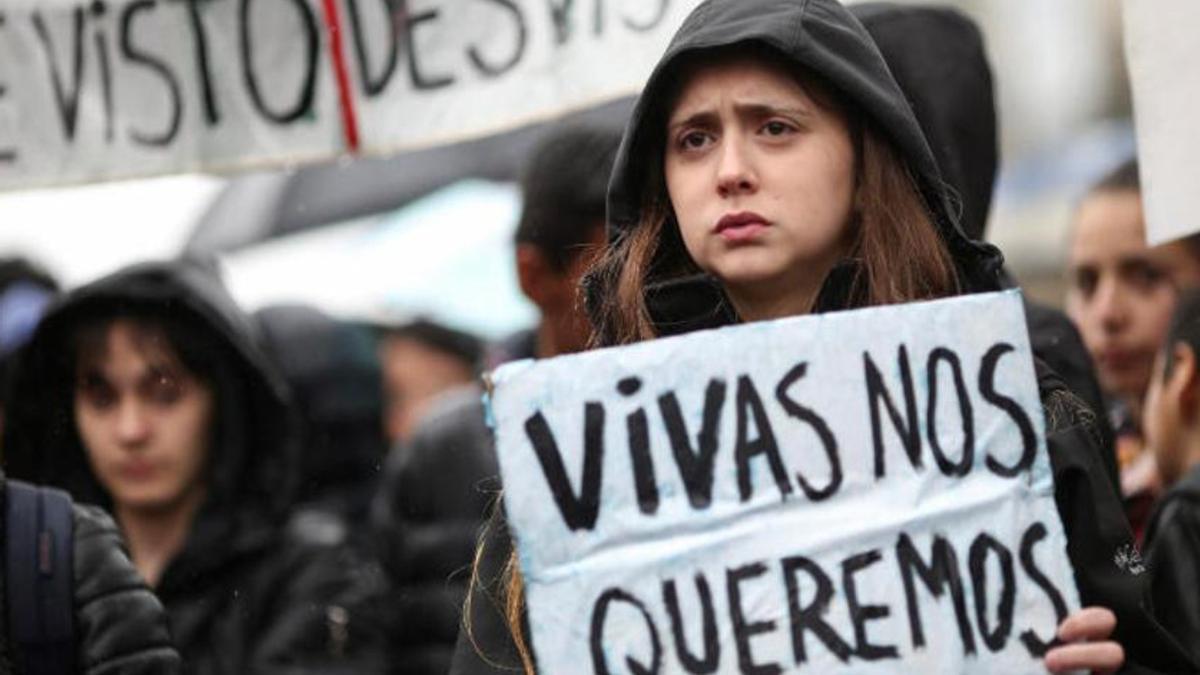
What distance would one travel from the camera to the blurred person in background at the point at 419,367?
958 centimetres

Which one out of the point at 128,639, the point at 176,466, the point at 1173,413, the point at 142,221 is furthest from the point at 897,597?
the point at 142,221

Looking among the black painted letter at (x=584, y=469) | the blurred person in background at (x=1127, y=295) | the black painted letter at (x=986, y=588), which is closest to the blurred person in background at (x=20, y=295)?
the blurred person in background at (x=1127, y=295)

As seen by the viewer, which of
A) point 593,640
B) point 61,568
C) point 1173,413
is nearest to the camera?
point 593,640

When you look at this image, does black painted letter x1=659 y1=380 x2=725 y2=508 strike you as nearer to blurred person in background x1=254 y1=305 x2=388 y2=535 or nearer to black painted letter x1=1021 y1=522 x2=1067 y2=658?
black painted letter x1=1021 y1=522 x2=1067 y2=658

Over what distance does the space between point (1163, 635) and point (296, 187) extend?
26.7ft

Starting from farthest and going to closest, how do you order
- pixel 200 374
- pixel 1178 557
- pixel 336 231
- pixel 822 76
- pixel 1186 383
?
pixel 336 231
pixel 200 374
pixel 1186 383
pixel 1178 557
pixel 822 76

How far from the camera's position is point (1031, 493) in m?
3.82

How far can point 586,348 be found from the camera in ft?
15.3

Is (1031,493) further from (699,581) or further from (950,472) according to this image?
(699,581)

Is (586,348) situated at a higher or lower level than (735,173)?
lower

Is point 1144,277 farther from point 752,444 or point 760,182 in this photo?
point 752,444

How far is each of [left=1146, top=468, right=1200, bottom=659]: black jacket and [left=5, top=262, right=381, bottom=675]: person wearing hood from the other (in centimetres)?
174

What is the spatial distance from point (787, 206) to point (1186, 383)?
1889 millimetres

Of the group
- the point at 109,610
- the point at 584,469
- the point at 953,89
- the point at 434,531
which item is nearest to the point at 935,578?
the point at 584,469
